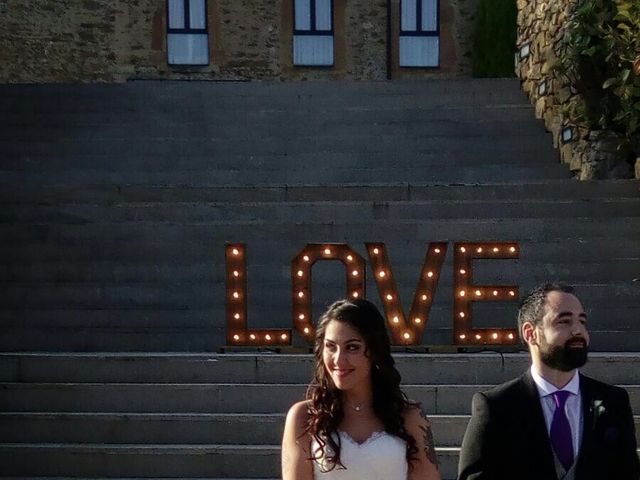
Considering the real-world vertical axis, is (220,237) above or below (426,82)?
below

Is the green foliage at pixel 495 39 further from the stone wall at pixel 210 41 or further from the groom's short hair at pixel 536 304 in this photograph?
the groom's short hair at pixel 536 304

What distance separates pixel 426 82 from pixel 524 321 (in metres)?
10.3

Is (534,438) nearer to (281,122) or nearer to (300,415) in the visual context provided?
(300,415)

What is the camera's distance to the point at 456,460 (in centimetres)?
672

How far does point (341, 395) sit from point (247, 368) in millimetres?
4117

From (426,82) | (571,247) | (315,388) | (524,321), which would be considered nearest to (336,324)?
(315,388)

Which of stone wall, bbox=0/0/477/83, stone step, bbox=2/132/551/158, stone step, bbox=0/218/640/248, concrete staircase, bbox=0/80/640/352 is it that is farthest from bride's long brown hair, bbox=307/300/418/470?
stone wall, bbox=0/0/477/83

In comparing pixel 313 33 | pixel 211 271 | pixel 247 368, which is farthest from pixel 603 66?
pixel 313 33

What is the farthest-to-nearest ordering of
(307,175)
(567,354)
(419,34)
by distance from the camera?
Result: (419,34) < (307,175) < (567,354)

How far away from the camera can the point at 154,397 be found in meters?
7.39

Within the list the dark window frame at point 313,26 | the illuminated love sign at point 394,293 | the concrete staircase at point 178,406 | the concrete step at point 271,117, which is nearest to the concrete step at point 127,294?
the illuminated love sign at point 394,293

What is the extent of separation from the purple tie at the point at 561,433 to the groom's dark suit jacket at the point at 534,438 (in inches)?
1.0

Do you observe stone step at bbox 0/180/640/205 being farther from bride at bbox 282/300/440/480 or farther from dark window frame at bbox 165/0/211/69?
dark window frame at bbox 165/0/211/69

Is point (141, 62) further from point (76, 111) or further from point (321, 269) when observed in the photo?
point (321, 269)
